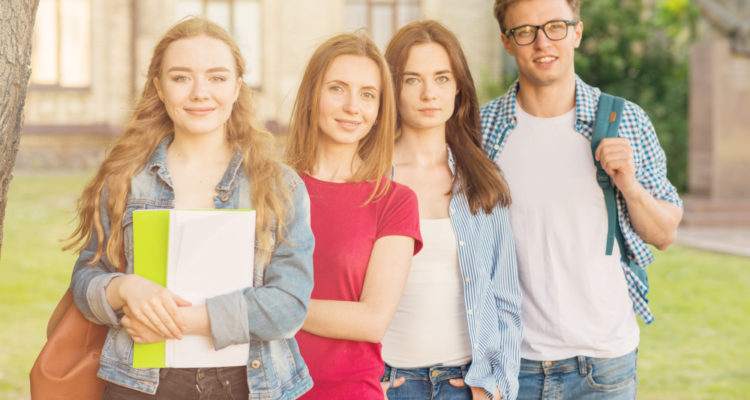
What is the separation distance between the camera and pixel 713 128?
13.0 m

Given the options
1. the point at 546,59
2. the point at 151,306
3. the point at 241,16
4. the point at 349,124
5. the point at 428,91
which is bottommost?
the point at 151,306

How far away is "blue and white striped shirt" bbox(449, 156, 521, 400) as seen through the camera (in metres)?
2.59

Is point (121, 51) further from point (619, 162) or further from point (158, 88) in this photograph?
point (619, 162)

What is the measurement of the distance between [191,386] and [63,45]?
18.7 m

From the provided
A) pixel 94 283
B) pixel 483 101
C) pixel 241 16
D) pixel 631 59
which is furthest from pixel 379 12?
pixel 94 283

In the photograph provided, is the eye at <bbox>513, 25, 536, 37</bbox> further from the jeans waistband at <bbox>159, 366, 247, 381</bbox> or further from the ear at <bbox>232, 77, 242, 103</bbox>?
the jeans waistband at <bbox>159, 366, 247, 381</bbox>

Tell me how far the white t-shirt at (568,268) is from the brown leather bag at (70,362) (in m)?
1.43

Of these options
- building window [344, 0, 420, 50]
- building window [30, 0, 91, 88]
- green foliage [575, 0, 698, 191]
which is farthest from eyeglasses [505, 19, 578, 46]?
building window [30, 0, 91, 88]

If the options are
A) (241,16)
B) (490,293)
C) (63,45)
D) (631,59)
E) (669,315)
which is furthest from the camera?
(241,16)

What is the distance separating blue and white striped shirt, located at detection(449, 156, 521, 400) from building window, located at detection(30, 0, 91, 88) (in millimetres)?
18126

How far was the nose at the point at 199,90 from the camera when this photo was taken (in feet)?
7.03

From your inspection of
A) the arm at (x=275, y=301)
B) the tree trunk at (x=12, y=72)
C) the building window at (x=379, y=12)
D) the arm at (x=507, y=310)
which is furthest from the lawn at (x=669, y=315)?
the building window at (x=379, y=12)

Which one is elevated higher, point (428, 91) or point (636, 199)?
point (428, 91)

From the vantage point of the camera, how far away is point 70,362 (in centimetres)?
211
